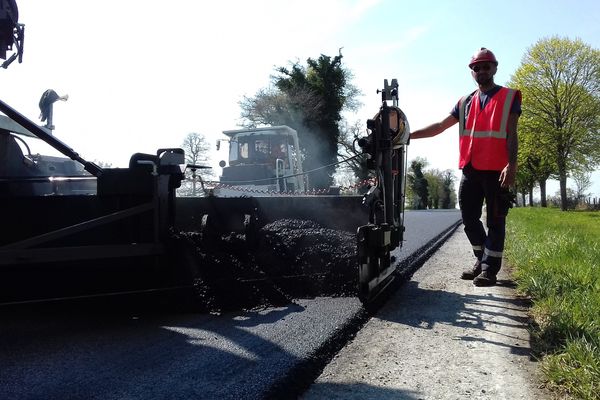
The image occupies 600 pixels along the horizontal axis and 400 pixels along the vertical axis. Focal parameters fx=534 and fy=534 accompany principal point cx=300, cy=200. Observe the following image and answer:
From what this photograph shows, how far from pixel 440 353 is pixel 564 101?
98.5ft

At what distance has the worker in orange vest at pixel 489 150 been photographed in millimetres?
4066

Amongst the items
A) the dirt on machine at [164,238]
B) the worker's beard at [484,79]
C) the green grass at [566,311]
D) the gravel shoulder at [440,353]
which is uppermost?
the worker's beard at [484,79]

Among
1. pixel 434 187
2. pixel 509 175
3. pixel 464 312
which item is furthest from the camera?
pixel 434 187

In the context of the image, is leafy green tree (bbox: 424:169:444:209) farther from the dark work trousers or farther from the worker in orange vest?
the worker in orange vest

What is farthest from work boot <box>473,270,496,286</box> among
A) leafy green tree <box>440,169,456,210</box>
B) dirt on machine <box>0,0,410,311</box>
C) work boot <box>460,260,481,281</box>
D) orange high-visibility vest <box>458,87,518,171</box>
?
leafy green tree <box>440,169,456,210</box>

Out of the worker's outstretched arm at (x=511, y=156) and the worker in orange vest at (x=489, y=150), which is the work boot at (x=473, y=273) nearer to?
the worker in orange vest at (x=489, y=150)

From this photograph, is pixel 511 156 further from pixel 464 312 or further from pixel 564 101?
pixel 564 101

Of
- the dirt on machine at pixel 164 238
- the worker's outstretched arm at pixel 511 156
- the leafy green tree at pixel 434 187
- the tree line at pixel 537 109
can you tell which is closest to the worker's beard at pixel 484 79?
the worker's outstretched arm at pixel 511 156

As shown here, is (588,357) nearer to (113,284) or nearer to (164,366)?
(164,366)

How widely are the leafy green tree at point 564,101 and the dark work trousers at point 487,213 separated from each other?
26.7 metres

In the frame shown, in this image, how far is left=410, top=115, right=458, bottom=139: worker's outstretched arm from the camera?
15.2ft

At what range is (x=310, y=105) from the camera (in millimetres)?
32406

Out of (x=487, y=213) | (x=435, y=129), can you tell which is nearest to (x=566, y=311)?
(x=487, y=213)

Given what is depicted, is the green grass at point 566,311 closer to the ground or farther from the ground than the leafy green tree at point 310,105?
closer to the ground
